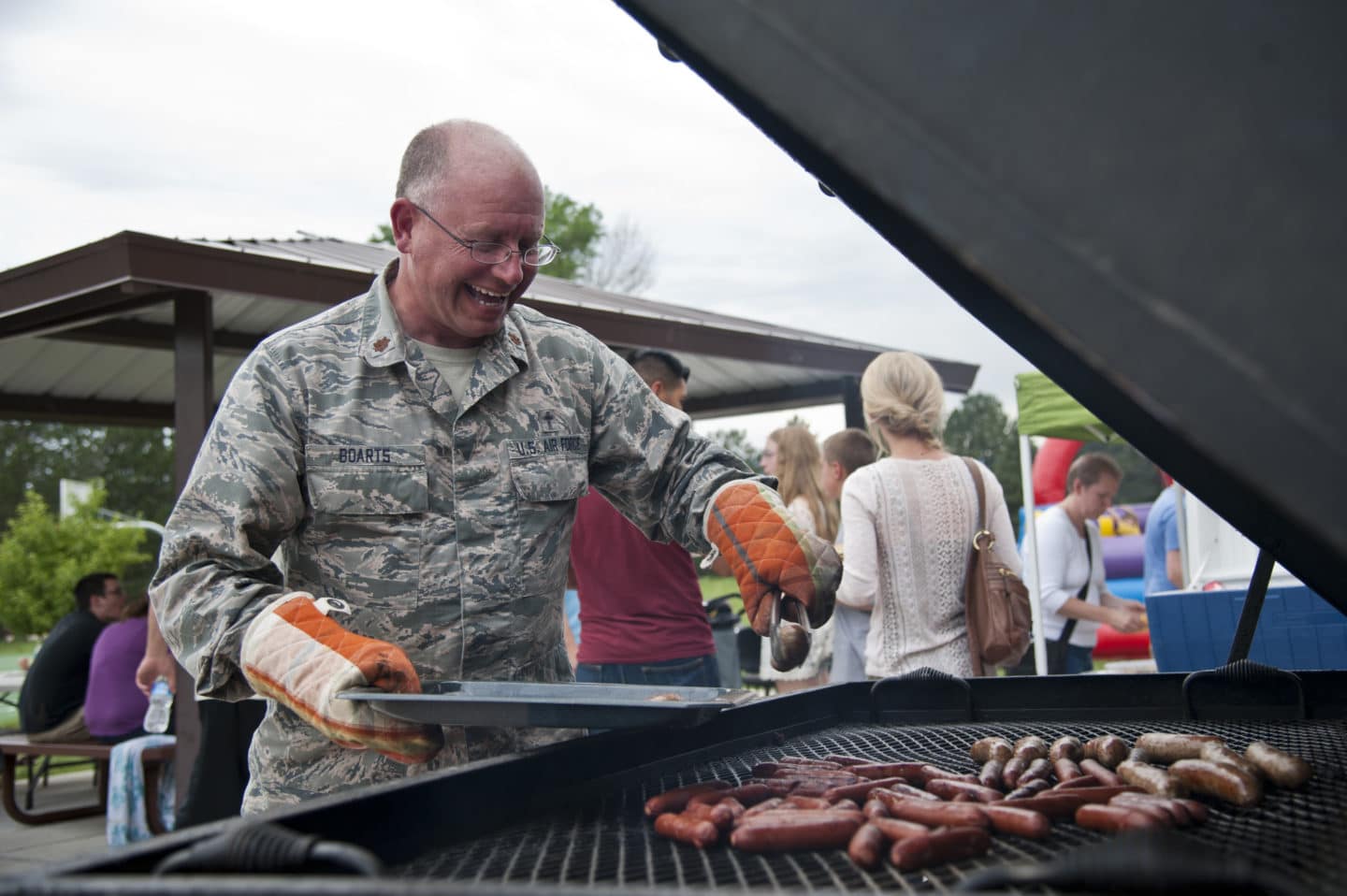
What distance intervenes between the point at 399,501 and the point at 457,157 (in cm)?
76

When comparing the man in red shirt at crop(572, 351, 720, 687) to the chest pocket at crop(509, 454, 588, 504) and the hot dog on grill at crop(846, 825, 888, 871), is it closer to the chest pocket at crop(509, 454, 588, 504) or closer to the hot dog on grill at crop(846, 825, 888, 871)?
the chest pocket at crop(509, 454, 588, 504)

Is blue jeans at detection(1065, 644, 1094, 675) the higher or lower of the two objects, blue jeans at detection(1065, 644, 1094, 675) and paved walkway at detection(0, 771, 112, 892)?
the higher

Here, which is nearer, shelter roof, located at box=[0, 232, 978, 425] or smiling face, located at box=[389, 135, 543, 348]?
smiling face, located at box=[389, 135, 543, 348]

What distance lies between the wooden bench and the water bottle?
26 centimetres

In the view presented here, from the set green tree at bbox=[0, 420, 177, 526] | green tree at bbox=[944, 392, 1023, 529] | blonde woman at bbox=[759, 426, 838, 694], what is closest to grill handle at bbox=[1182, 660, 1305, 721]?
blonde woman at bbox=[759, 426, 838, 694]

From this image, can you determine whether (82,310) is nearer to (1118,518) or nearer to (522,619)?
(522,619)

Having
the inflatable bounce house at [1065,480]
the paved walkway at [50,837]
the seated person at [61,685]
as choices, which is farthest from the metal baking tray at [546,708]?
the seated person at [61,685]

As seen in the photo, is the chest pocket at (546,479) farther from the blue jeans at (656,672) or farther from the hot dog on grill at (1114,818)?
the blue jeans at (656,672)

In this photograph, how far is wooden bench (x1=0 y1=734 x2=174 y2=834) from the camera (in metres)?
6.80

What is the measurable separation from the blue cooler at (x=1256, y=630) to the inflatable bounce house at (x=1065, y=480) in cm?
81

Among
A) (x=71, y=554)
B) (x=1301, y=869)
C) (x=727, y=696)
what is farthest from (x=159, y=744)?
(x=71, y=554)

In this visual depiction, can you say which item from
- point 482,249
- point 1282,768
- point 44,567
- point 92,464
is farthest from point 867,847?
point 92,464

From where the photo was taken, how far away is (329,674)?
1.72 m

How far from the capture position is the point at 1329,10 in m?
0.83
